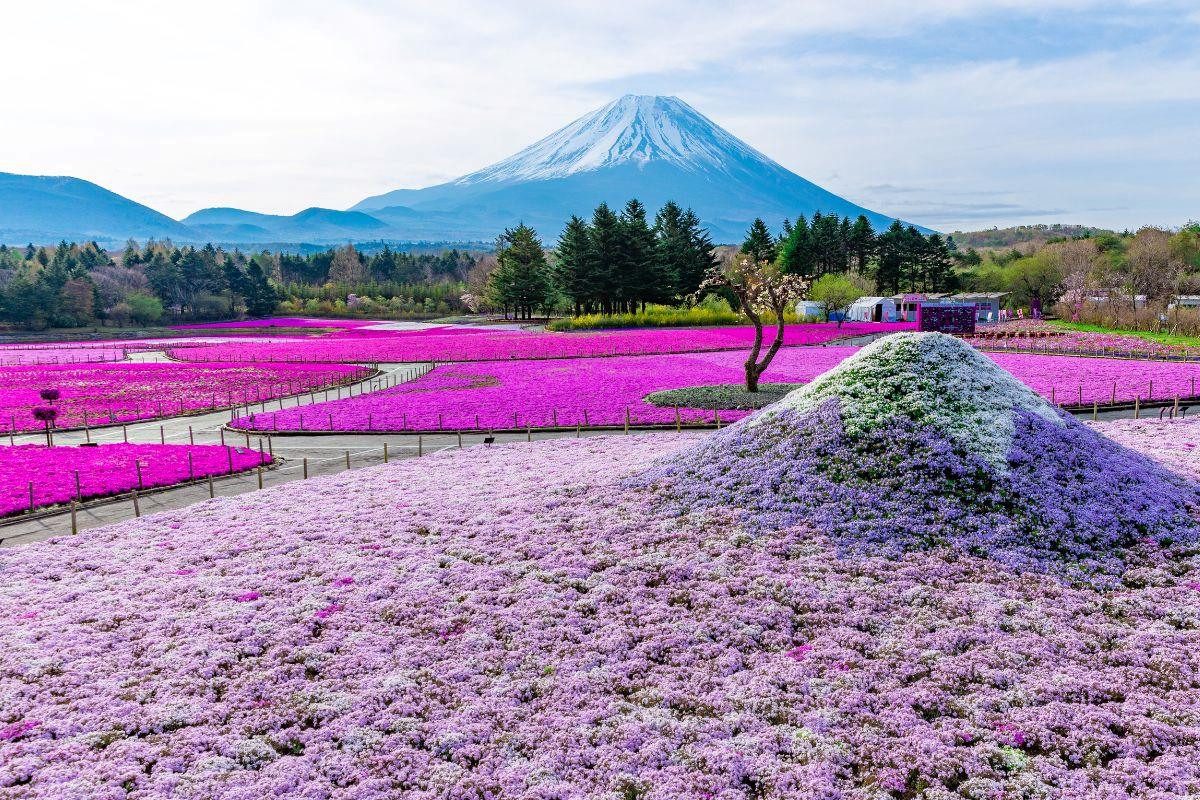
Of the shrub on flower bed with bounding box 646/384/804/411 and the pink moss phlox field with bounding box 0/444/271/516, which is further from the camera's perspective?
the shrub on flower bed with bounding box 646/384/804/411

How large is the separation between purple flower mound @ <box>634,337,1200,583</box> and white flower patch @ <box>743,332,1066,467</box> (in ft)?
0.18

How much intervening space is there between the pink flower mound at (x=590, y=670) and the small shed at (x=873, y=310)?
86754mm

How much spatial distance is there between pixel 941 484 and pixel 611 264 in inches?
3151

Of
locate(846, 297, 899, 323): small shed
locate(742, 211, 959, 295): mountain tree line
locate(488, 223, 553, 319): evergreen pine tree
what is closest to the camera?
locate(846, 297, 899, 323): small shed

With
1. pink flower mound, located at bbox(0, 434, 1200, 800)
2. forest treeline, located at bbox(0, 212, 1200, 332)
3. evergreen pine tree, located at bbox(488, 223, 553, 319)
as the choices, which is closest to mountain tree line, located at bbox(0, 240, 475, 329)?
forest treeline, located at bbox(0, 212, 1200, 332)

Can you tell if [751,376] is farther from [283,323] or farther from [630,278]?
[283,323]

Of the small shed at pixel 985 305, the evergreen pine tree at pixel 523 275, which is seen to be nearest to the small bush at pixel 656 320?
the evergreen pine tree at pixel 523 275

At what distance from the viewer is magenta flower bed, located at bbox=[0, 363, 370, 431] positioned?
3866 cm

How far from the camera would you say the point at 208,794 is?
8320mm

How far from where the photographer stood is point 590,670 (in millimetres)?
10727

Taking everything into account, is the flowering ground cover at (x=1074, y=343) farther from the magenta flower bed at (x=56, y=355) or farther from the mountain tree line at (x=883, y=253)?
the magenta flower bed at (x=56, y=355)

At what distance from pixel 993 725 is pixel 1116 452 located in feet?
Answer: 38.7

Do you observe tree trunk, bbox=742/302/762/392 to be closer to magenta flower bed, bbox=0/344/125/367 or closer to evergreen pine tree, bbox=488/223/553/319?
magenta flower bed, bbox=0/344/125/367

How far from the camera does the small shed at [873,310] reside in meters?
94.7
